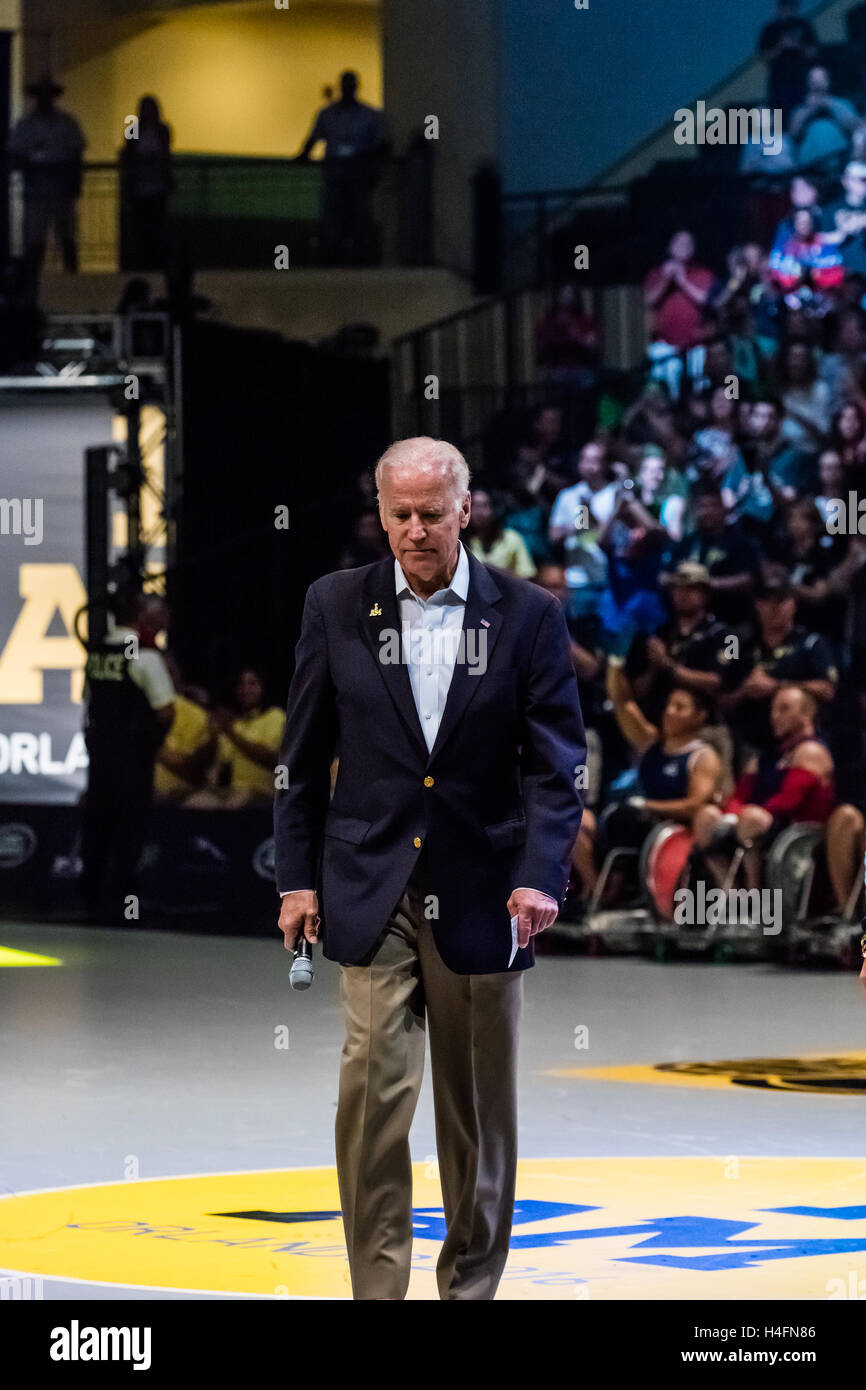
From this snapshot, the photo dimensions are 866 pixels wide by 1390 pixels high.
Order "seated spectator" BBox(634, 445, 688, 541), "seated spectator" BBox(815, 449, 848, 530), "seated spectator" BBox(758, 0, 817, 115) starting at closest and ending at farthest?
"seated spectator" BBox(815, 449, 848, 530) < "seated spectator" BBox(634, 445, 688, 541) < "seated spectator" BBox(758, 0, 817, 115)

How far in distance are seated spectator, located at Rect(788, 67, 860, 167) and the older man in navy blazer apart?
405 inches

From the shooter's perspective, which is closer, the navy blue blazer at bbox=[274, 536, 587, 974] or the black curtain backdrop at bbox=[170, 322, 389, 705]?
the navy blue blazer at bbox=[274, 536, 587, 974]

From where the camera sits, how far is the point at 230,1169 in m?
6.55

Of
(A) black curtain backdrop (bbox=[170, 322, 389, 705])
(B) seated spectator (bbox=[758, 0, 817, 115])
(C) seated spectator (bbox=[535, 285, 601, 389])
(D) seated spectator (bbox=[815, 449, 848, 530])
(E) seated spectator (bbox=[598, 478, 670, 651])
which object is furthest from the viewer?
(A) black curtain backdrop (bbox=[170, 322, 389, 705])

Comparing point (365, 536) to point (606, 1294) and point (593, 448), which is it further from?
point (606, 1294)

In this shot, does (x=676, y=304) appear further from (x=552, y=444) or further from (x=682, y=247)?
(x=552, y=444)

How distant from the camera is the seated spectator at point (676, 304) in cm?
1409

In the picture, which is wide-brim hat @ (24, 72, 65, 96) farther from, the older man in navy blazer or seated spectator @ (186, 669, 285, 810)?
the older man in navy blazer

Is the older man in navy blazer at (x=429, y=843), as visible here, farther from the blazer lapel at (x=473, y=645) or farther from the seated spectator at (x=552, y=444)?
the seated spectator at (x=552, y=444)

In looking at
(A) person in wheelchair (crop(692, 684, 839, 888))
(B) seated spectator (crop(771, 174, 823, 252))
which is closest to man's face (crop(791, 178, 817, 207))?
(B) seated spectator (crop(771, 174, 823, 252))

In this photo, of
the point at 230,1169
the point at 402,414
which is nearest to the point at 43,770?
the point at 402,414

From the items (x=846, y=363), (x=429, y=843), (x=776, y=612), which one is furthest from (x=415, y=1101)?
(x=846, y=363)

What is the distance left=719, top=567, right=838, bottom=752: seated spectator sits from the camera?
37.7 feet

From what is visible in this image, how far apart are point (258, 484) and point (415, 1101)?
11911mm
